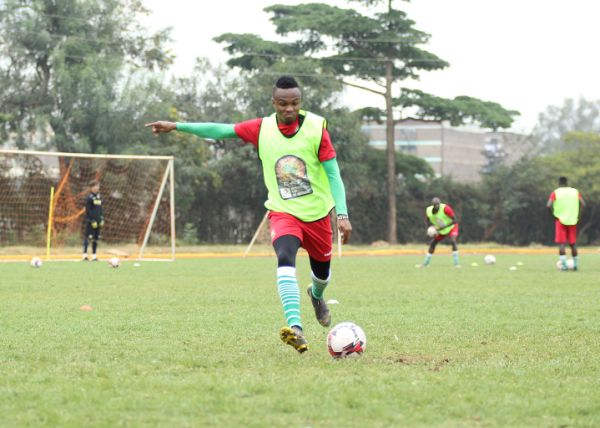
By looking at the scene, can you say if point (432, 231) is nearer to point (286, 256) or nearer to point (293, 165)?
point (293, 165)

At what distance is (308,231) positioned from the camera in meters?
7.96

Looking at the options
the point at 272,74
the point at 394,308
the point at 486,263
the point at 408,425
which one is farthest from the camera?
the point at 272,74

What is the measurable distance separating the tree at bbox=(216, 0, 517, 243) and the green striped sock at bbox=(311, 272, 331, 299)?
3482 cm

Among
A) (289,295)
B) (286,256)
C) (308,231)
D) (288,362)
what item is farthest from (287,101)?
(288,362)

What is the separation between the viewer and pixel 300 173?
25.8ft

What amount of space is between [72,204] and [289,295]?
22816mm

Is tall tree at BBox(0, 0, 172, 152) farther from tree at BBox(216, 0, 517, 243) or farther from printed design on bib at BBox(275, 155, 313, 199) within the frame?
printed design on bib at BBox(275, 155, 313, 199)

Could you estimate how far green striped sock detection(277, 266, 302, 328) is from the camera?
749 cm

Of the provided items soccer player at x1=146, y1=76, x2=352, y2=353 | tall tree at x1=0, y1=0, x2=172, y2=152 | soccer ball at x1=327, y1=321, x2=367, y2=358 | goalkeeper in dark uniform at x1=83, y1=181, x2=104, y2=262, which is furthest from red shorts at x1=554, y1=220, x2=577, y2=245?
tall tree at x1=0, y1=0, x2=172, y2=152

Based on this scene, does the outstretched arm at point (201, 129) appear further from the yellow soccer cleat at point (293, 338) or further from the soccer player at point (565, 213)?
the soccer player at point (565, 213)

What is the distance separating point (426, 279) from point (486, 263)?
7828mm

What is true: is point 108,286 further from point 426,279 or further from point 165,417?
point 165,417

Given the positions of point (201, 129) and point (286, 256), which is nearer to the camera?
point (286, 256)

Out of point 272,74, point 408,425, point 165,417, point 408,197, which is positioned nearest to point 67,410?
point 165,417
